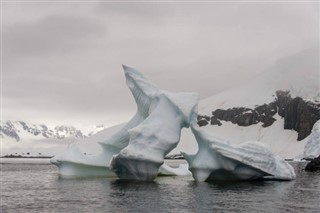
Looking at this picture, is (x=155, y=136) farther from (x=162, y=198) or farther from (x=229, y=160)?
(x=162, y=198)

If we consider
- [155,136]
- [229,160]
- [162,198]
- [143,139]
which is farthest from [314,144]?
[162,198]

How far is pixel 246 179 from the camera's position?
156 feet

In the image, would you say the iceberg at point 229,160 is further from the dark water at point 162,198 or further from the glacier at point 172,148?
the dark water at point 162,198

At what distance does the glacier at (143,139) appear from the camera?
43312 millimetres

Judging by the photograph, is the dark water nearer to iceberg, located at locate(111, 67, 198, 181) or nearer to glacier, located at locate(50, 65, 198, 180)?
iceberg, located at locate(111, 67, 198, 181)

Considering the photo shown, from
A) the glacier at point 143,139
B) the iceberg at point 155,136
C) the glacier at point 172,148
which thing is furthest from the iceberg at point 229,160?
the glacier at point 143,139

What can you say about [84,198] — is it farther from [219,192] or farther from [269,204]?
[269,204]

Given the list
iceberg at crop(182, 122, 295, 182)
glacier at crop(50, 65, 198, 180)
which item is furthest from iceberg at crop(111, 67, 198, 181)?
iceberg at crop(182, 122, 295, 182)

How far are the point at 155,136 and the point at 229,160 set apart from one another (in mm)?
7044

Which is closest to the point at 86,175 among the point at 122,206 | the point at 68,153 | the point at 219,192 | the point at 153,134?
the point at 68,153

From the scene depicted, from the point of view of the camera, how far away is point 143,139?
4366 centimetres

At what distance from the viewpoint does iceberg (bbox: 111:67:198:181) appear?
43.0 meters

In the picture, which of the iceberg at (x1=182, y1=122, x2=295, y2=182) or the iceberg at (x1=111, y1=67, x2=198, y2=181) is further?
the iceberg at (x1=182, y1=122, x2=295, y2=182)

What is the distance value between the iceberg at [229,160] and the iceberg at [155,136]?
2.27 m
